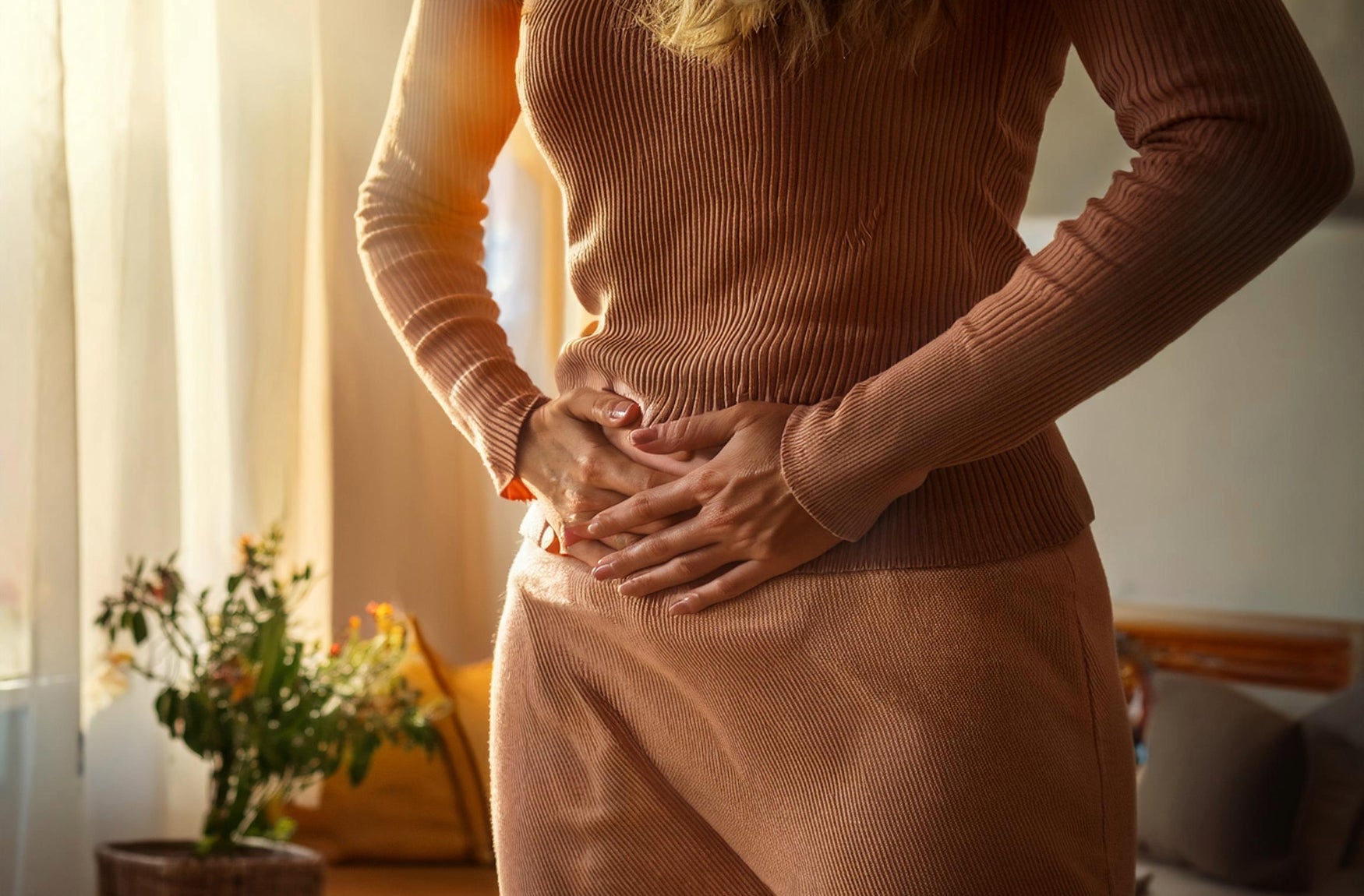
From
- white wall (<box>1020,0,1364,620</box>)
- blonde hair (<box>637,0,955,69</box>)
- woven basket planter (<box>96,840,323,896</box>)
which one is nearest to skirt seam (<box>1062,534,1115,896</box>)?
blonde hair (<box>637,0,955,69</box>)

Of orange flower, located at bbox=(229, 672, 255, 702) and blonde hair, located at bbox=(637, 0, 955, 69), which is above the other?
blonde hair, located at bbox=(637, 0, 955, 69)

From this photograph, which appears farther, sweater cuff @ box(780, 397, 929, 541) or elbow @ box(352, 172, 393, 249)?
elbow @ box(352, 172, 393, 249)

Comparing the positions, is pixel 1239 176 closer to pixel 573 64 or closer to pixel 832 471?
pixel 832 471

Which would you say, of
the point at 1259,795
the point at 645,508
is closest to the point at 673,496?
the point at 645,508

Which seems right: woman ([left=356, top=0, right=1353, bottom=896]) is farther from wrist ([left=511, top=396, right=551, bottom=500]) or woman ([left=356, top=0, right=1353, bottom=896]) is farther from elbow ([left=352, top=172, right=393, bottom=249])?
elbow ([left=352, top=172, right=393, bottom=249])

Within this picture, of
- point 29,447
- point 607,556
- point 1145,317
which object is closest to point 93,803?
point 29,447

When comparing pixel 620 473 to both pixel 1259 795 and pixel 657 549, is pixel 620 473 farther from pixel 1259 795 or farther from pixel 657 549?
pixel 1259 795

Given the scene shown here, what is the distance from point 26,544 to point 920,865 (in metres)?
1.46

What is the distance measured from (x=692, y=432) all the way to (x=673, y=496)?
4cm

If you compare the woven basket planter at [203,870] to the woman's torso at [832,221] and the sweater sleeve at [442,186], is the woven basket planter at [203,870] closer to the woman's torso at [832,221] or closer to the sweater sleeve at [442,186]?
the sweater sleeve at [442,186]

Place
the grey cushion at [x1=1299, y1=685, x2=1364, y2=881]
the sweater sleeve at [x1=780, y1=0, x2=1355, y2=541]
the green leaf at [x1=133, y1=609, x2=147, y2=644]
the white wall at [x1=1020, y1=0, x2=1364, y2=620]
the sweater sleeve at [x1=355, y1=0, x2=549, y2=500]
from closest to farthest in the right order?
the sweater sleeve at [x1=780, y1=0, x2=1355, y2=541]
the sweater sleeve at [x1=355, y1=0, x2=549, y2=500]
the green leaf at [x1=133, y1=609, x2=147, y2=644]
the grey cushion at [x1=1299, y1=685, x2=1364, y2=881]
the white wall at [x1=1020, y1=0, x2=1364, y2=620]

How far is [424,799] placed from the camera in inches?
103

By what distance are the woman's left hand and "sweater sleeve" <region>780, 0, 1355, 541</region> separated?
32 mm

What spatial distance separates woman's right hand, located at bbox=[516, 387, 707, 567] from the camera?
2.40 ft
